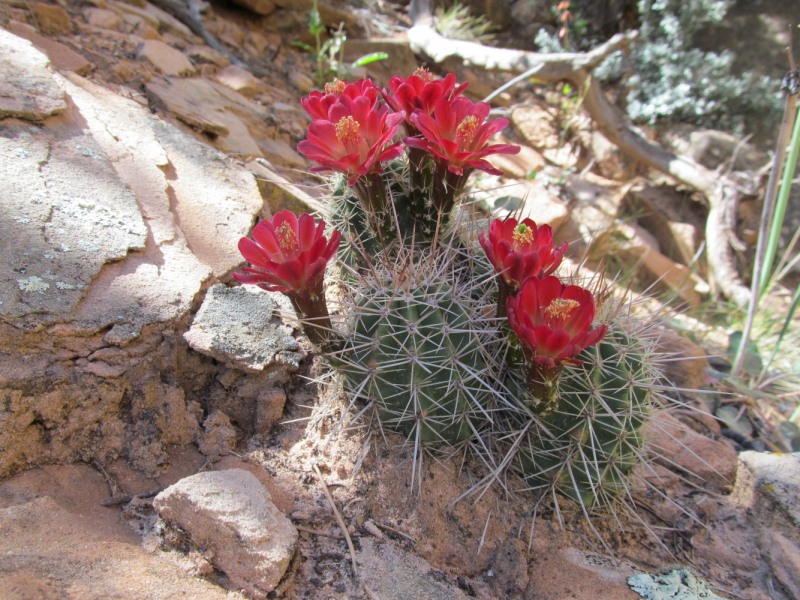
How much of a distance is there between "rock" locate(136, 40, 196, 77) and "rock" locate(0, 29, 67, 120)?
2.78 feet

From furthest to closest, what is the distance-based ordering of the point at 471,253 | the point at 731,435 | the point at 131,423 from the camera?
the point at 731,435 → the point at 471,253 → the point at 131,423

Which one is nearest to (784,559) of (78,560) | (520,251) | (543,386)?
(543,386)

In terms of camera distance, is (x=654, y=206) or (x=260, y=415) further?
(x=654, y=206)

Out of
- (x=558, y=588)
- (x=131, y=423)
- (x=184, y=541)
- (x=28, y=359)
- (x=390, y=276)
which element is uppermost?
(x=390, y=276)

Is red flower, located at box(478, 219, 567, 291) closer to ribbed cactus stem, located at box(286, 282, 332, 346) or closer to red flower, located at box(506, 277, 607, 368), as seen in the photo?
red flower, located at box(506, 277, 607, 368)

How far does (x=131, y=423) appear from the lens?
162cm

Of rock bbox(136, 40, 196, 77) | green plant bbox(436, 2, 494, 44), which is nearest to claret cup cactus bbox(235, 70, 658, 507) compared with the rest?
rock bbox(136, 40, 196, 77)

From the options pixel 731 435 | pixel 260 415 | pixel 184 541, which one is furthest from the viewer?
pixel 731 435

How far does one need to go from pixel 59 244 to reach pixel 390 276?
110 cm

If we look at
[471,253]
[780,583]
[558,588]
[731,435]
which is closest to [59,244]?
[471,253]

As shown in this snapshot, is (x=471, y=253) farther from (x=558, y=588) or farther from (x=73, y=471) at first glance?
(x=73, y=471)

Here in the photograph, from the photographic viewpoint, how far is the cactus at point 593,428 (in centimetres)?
165

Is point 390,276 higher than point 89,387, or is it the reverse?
point 390,276

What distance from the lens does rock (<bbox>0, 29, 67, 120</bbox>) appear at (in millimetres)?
1985
